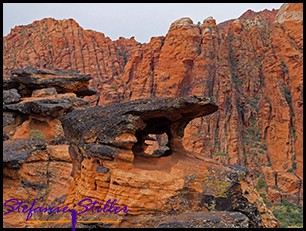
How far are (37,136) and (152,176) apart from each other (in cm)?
1458

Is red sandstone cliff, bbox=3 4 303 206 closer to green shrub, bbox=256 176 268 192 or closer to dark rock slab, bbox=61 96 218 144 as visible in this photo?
green shrub, bbox=256 176 268 192

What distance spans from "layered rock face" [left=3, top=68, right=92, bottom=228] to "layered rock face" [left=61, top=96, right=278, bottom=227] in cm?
360

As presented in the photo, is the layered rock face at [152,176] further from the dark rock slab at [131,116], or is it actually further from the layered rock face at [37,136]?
the layered rock face at [37,136]

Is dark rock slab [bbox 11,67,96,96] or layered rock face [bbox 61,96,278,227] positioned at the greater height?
dark rock slab [bbox 11,67,96,96]

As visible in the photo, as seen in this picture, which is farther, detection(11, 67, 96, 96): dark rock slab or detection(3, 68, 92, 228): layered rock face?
detection(11, 67, 96, 96): dark rock slab

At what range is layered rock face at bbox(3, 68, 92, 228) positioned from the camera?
55.9 ft

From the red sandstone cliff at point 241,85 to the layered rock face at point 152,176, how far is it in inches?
1195

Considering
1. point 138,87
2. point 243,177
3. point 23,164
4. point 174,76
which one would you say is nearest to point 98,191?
point 243,177

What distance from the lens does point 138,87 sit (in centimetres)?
5000

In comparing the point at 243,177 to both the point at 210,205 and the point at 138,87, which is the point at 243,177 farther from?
the point at 138,87

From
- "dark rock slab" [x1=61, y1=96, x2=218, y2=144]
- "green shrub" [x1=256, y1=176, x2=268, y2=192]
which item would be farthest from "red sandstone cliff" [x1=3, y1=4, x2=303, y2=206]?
"dark rock slab" [x1=61, y1=96, x2=218, y2=144]

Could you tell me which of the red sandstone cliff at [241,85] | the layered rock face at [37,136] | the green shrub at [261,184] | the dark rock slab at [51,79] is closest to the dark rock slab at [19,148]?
the layered rock face at [37,136]

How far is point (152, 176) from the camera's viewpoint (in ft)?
29.2

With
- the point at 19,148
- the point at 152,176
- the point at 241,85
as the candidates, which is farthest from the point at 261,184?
the point at 152,176
